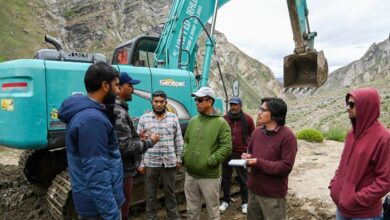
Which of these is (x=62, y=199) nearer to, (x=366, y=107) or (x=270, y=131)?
(x=270, y=131)

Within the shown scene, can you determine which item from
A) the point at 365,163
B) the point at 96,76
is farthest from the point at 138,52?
the point at 365,163

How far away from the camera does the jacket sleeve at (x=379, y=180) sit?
2.47 metres

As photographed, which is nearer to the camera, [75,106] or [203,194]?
[75,106]

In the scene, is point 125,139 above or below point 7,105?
below

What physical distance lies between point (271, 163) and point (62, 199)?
2.38 m

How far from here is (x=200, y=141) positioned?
3.90 meters

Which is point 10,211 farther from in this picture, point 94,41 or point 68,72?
point 94,41

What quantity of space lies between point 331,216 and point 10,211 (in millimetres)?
4474

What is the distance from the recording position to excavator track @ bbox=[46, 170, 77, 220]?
13.3 feet

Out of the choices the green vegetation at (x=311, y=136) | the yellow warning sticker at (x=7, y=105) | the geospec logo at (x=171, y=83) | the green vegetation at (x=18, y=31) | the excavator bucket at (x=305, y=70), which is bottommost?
the green vegetation at (x=311, y=136)

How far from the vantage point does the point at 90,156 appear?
2.29 meters

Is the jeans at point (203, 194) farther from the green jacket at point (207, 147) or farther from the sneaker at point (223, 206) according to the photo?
the sneaker at point (223, 206)

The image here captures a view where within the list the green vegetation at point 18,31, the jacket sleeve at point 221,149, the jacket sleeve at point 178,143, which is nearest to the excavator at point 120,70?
the jacket sleeve at point 178,143

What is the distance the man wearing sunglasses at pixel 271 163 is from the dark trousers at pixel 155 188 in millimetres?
1312
